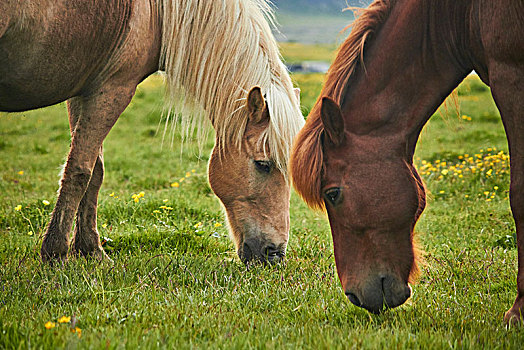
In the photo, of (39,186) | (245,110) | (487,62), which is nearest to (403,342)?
(487,62)

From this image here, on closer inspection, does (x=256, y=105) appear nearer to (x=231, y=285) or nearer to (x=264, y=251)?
(x=264, y=251)

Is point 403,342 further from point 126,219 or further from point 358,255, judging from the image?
point 126,219

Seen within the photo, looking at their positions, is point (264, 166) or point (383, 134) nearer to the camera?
point (383, 134)

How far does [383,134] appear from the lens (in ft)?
9.36

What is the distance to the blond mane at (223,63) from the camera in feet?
13.8

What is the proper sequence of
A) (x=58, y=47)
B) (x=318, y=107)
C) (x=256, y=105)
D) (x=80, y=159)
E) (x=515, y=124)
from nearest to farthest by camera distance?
(x=515, y=124) < (x=318, y=107) < (x=58, y=47) < (x=80, y=159) < (x=256, y=105)

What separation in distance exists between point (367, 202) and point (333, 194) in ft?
0.64

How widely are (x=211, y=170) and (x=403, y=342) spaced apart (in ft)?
7.97

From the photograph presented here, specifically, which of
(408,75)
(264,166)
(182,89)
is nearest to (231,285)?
(264,166)

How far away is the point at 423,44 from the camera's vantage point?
2.85m

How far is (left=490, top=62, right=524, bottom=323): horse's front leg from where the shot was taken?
2.51 metres

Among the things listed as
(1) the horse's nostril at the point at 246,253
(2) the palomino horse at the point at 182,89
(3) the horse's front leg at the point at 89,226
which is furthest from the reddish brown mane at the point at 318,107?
(3) the horse's front leg at the point at 89,226

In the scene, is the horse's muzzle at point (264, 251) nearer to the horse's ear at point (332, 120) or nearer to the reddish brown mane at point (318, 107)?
the reddish brown mane at point (318, 107)

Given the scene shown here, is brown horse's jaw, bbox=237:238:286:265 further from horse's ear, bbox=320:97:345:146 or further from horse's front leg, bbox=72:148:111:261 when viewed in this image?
horse's ear, bbox=320:97:345:146
